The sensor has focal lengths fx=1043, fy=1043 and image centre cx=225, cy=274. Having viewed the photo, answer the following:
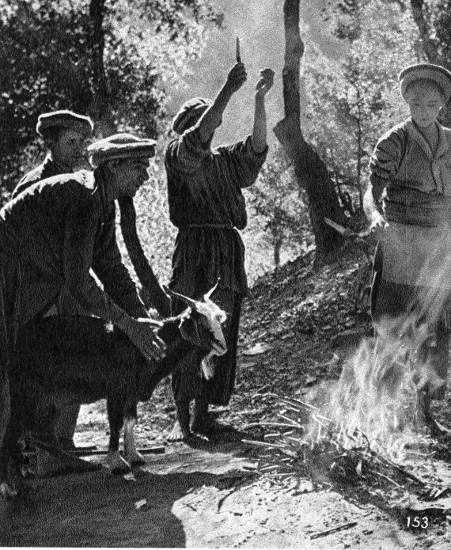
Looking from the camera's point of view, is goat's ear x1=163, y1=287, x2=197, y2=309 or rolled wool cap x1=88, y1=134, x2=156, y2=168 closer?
rolled wool cap x1=88, y1=134, x2=156, y2=168

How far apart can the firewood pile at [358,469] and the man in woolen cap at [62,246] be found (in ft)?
2.19

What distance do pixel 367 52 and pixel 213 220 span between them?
4.21ft

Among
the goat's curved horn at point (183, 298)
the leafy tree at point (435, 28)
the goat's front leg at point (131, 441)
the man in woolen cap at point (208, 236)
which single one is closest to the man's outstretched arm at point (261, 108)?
the man in woolen cap at point (208, 236)

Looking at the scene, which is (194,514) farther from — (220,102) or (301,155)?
(301,155)

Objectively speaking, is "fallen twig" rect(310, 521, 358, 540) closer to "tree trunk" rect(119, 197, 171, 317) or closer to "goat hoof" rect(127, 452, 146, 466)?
"goat hoof" rect(127, 452, 146, 466)

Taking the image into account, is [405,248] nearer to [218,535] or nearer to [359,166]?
[359,166]

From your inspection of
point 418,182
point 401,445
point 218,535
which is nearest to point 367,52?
point 418,182

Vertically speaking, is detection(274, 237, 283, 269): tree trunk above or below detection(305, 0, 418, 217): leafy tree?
below

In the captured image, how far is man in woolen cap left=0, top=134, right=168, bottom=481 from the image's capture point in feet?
12.8

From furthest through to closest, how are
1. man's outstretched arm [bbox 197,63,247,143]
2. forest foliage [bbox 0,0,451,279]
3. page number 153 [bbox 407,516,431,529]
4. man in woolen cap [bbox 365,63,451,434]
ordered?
forest foliage [bbox 0,0,451,279] < man in woolen cap [bbox 365,63,451,434] < man's outstretched arm [bbox 197,63,247,143] < page number 153 [bbox 407,516,431,529]

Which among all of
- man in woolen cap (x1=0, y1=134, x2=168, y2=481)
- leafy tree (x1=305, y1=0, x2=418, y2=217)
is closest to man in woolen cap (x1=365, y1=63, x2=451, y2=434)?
leafy tree (x1=305, y1=0, x2=418, y2=217)

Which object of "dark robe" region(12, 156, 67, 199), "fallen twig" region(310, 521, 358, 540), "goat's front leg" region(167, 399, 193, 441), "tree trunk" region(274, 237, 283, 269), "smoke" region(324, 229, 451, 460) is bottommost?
"fallen twig" region(310, 521, 358, 540)

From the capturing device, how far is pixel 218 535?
3.64 metres

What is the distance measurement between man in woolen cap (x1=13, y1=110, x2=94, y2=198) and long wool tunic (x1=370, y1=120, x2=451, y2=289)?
1302mm
